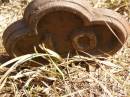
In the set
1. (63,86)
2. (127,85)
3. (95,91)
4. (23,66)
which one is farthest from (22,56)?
(127,85)

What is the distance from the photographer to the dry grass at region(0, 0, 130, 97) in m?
1.69

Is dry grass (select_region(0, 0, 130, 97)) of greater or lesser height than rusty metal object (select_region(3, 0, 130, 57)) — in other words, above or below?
below

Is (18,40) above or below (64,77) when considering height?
above

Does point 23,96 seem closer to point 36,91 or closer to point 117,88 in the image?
point 36,91

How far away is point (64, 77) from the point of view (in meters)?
1.73

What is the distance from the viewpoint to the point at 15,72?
178 centimetres

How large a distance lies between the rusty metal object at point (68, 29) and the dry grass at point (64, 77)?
5cm

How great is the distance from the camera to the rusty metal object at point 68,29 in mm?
1592

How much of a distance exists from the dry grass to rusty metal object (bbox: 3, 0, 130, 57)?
0.17ft

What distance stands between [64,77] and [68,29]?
0.71 feet

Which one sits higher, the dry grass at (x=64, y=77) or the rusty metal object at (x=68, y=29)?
the rusty metal object at (x=68, y=29)

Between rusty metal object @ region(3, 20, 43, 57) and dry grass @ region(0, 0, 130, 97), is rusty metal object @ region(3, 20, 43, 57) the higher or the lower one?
the higher one

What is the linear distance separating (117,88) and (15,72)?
0.47 m

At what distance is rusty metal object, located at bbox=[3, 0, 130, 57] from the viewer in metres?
1.59
